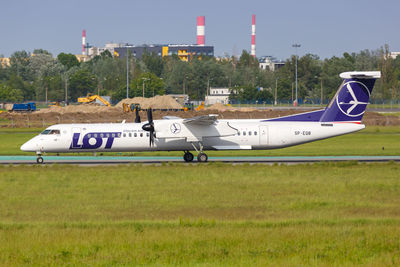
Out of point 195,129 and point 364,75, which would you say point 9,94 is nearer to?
point 195,129

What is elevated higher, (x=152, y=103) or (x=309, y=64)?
(x=309, y=64)

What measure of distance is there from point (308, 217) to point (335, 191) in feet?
20.8

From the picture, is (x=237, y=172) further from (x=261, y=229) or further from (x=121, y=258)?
(x=121, y=258)

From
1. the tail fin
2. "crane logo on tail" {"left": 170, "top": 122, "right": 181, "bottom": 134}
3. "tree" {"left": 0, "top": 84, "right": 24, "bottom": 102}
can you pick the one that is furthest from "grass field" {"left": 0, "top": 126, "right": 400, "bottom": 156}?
"tree" {"left": 0, "top": 84, "right": 24, "bottom": 102}

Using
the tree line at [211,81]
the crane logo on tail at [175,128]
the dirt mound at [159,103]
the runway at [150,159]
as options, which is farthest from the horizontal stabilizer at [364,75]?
the tree line at [211,81]

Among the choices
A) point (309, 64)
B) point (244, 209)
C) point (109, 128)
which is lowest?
point (244, 209)

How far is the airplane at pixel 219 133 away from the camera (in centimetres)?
3666

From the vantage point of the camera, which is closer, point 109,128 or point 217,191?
point 217,191

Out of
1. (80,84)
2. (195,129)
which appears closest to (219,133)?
(195,129)

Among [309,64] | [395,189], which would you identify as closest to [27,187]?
[395,189]

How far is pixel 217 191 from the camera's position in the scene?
25.3 metres

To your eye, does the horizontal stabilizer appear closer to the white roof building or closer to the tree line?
the tree line

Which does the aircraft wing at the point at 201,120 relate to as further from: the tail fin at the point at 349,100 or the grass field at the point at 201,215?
the tail fin at the point at 349,100

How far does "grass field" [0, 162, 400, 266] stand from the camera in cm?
1391
